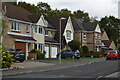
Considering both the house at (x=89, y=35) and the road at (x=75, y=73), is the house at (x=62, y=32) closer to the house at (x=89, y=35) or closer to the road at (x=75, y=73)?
the house at (x=89, y=35)


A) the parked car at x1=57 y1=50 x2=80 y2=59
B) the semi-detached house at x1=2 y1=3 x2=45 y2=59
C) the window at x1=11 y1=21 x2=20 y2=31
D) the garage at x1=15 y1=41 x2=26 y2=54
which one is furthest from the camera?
Answer: the parked car at x1=57 y1=50 x2=80 y2=59

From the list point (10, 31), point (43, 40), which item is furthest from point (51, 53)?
point (10, 31)

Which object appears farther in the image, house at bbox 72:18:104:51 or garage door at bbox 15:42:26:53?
house at bbox 72:18:104:51

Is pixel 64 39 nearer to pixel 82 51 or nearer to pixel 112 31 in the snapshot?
pixel 82 51

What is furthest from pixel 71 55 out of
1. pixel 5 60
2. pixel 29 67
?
pixel 5 60

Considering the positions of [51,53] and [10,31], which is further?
[51,53]

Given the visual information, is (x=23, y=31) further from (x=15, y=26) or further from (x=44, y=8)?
(x=44, y=8)

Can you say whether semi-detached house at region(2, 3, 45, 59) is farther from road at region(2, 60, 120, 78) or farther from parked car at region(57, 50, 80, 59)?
road at region(2, 60, 120, 78)

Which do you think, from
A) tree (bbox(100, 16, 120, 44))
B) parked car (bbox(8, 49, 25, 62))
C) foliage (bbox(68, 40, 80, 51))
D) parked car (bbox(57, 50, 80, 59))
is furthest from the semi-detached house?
tree (bbox(100, 16, 120, 44))

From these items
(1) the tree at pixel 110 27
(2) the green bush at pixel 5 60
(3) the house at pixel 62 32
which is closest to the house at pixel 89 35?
(3) the house at pixel 62 32

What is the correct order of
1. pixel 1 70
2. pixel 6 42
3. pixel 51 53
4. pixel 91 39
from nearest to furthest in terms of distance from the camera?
pixel 1 70
pixel 6 42
pixel 51 53
pixel 91 39

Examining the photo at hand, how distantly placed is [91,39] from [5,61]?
42.0m

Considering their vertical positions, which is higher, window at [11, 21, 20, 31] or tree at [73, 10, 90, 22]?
tree at [73, 10, 90, 22]

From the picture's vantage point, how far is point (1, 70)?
20594mm
